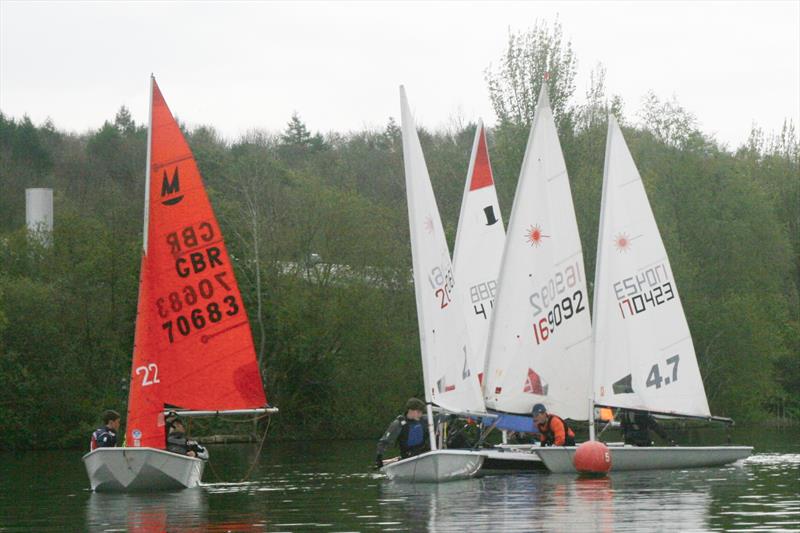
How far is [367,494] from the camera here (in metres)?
22.0

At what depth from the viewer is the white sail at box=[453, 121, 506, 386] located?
30.3 m

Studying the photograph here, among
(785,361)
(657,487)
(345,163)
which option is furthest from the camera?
(345,163)

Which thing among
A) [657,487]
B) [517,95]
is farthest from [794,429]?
[657,487]

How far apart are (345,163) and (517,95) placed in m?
25.0

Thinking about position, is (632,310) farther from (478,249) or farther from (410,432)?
(410,432)

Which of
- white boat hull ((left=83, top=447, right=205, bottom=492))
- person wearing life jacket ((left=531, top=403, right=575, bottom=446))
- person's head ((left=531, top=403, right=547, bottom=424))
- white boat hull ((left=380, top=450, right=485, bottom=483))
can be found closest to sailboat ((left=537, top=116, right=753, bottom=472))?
person wearing life jacket ((left=531, top=403, right=575, bottom=446))

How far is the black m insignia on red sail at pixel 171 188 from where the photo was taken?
23500 mm

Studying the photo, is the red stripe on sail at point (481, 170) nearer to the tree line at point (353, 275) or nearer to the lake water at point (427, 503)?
the lake water at point (427, 503)

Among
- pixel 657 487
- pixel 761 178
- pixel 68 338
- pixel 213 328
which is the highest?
pixel 761 178

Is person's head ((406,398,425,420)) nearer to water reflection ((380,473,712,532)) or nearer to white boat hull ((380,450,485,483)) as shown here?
white boat hull ((380,450,485,483))

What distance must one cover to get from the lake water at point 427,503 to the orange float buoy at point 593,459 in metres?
0.24

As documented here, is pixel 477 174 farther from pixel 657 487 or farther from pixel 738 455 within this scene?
pixel 657 487

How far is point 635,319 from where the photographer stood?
26672 mm

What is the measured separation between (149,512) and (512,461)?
26.4ft
